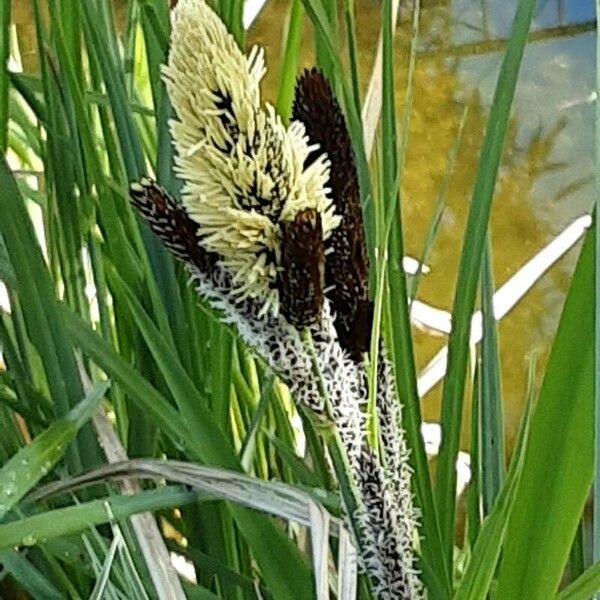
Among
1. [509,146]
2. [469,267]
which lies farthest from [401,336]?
[509,146]

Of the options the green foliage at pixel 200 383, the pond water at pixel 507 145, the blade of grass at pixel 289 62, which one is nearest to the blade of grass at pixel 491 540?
the green foliage at pixel 200 383

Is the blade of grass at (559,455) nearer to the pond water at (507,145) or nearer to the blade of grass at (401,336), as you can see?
the blade of grass at (401,336)

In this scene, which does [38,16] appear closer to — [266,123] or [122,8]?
[266,123]

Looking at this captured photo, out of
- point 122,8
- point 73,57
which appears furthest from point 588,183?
point 73,57

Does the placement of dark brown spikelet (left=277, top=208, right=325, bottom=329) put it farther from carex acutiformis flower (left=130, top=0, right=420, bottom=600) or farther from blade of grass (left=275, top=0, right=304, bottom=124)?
blade of grass (left=275, top=0, right=304, bottom=124)

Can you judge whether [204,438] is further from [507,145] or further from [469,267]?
[507,145]

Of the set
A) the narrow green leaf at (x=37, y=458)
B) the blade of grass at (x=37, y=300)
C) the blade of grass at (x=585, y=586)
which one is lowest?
the blade of grass at (x=585, y=586)
